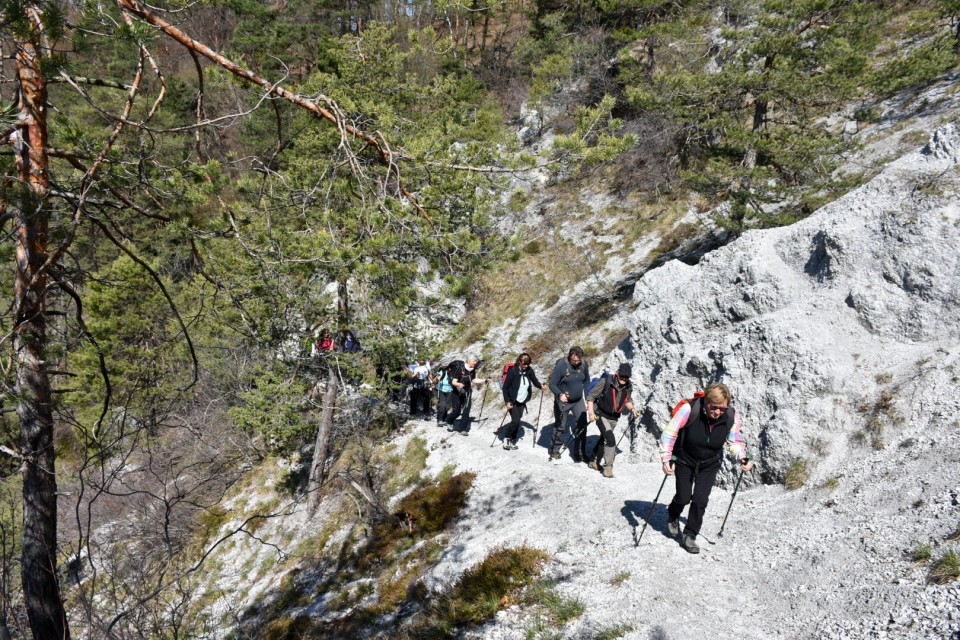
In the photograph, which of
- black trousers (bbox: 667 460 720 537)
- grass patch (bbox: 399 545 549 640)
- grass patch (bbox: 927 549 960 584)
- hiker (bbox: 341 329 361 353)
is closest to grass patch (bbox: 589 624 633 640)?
grass patch (bbox: 399 545 549 640)

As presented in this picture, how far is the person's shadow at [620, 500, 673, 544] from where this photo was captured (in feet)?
19.8

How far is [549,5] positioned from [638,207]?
1288 centimetres

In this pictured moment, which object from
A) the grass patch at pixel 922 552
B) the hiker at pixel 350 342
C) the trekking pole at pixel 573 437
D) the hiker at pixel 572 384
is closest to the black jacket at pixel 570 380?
the hiker at pixel 572 384

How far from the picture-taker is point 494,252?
228 inches

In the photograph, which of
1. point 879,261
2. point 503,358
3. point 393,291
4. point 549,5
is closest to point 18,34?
point 393,291

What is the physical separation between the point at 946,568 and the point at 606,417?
4139 millimetres

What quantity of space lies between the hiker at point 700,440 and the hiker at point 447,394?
19.3 ft

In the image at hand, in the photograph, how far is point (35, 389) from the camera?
339cm

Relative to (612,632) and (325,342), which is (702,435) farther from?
(325,342)

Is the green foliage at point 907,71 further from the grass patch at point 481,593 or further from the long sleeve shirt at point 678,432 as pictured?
the grass patch at point 481,593

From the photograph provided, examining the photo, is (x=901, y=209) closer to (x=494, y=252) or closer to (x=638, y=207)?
(x=494, y=252)

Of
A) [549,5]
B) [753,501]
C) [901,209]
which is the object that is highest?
[549,5]

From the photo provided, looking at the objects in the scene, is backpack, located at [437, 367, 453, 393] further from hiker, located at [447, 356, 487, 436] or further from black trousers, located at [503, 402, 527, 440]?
black trousers, located at [503, 402, 527, 440]

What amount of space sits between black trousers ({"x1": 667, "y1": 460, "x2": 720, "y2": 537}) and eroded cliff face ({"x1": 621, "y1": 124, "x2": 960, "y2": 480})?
73.9 inches
